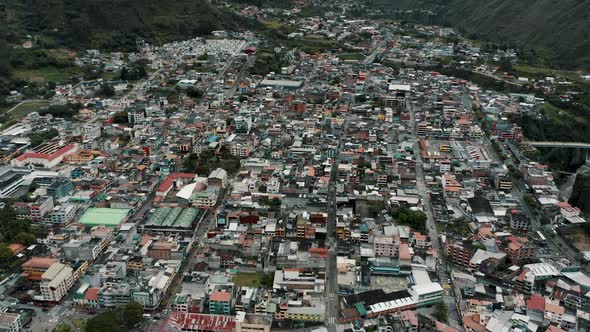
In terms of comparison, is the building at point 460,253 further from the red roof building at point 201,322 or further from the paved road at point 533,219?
the red roof building at point 201,322

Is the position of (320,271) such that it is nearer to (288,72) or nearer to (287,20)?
(288,72)

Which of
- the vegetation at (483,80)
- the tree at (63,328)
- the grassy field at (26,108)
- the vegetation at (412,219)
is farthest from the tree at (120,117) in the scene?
the vegetation at (483,80)

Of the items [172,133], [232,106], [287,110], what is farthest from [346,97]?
[172,133]

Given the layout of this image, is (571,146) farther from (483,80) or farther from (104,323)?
(104,323)

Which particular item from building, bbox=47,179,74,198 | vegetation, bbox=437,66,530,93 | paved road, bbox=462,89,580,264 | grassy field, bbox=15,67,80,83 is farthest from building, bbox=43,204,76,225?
vegetation, bbox=437,66,530,93

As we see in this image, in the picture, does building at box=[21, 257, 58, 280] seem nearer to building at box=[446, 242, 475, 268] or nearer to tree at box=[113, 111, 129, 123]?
building at box=[446, 242, 475, 268]

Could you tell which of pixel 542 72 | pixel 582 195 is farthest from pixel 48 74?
pixel 542 72
